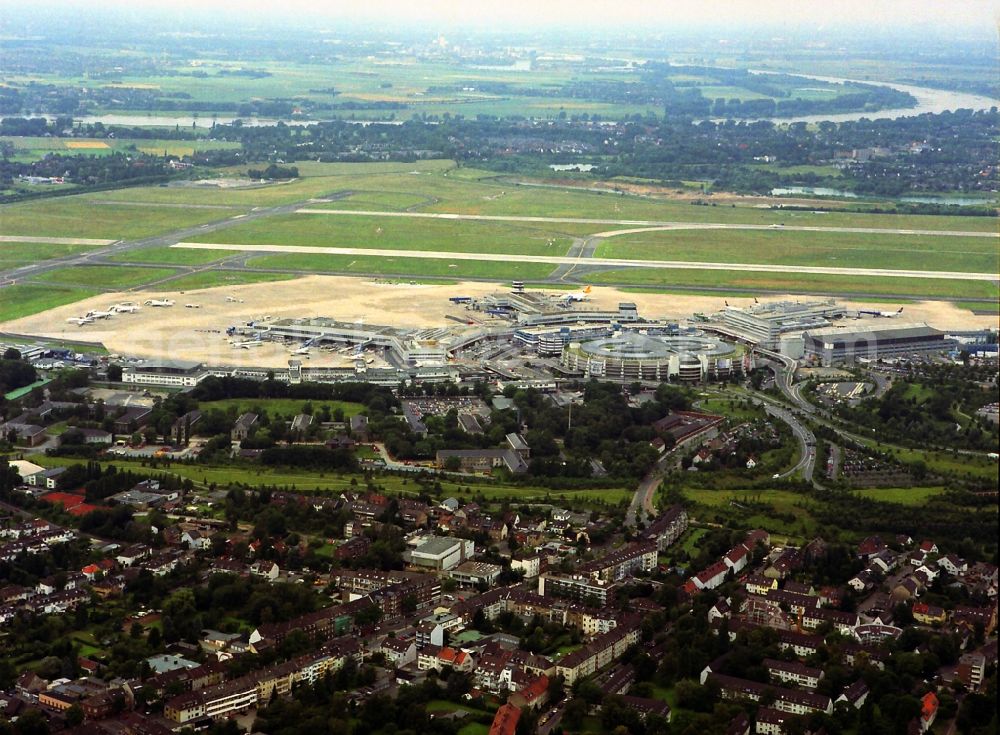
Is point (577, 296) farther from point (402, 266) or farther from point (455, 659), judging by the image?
point (455, 659)

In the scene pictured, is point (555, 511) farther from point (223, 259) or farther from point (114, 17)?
point (114, 17)

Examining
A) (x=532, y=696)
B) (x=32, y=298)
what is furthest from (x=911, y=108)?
(x=532, y=696)

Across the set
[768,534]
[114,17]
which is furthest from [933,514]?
[114,17]

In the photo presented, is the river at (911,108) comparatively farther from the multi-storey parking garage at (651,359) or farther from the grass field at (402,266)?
the multi-storey parking garage at (651,359)

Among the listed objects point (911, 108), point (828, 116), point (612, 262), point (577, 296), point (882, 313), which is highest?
point (911, 108)

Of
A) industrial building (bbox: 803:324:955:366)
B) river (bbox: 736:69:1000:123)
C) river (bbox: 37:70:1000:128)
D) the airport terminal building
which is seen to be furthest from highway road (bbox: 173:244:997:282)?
river (bbox: 736:69:1000:123)

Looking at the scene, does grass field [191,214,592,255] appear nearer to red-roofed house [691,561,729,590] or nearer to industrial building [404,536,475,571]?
industrial building [404,536,475,571]
